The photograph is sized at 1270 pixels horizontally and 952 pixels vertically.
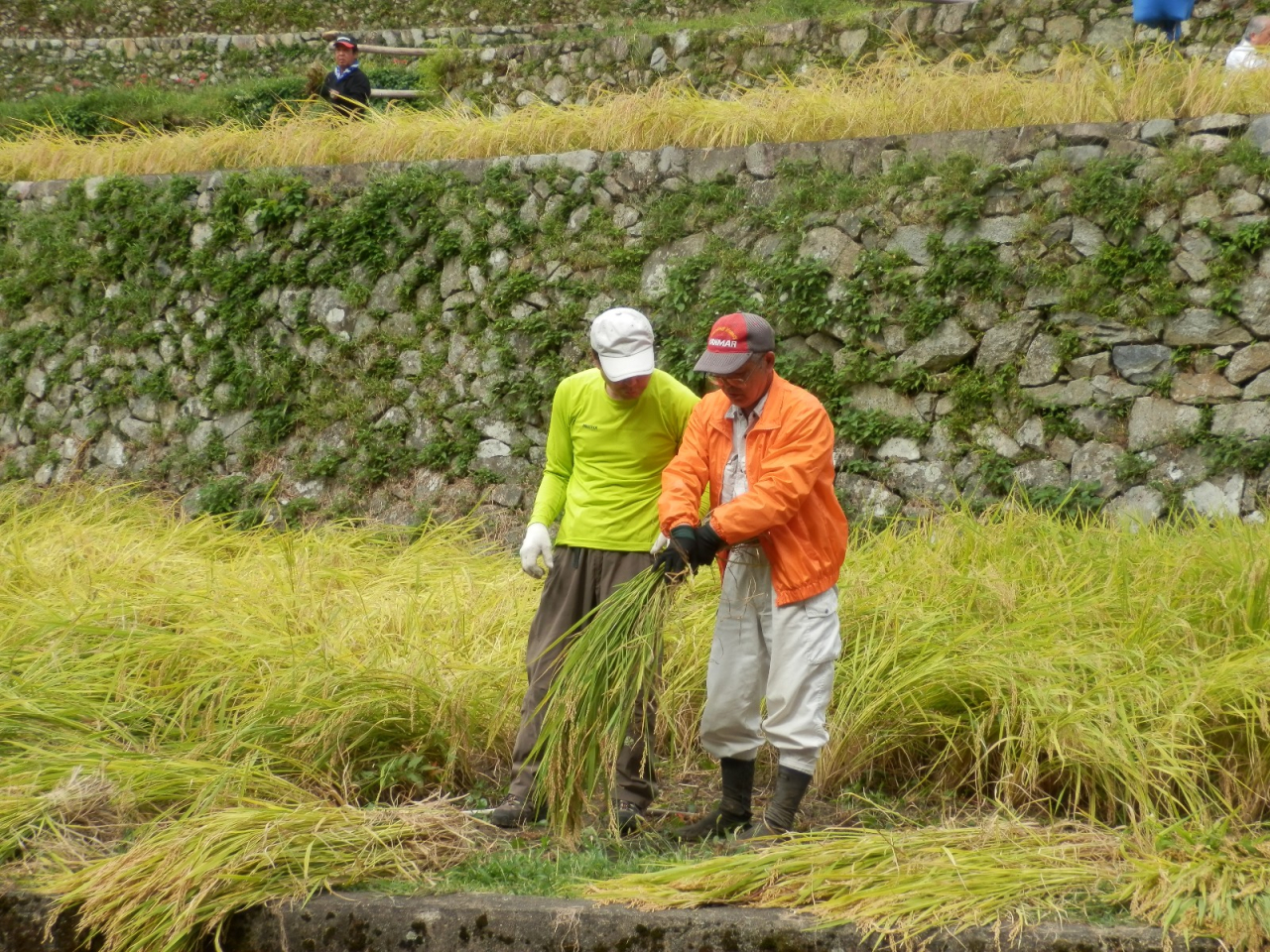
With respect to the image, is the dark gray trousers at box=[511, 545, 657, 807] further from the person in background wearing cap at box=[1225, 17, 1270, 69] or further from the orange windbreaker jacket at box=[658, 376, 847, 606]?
the person in background wearing cap at box=[1225, 17, 1270, 69]

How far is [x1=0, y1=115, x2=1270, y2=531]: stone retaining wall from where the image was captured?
6496mm

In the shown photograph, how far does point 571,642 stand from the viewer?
4.30 m

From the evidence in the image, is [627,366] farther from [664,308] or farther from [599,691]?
[664,308]

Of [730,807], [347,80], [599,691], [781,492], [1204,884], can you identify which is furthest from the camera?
[347,80]

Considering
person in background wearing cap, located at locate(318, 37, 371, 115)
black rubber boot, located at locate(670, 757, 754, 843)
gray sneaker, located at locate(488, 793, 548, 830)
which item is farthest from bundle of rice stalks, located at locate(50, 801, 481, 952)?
person in background wearing cap, located at locate(318, 37, 371, 115)

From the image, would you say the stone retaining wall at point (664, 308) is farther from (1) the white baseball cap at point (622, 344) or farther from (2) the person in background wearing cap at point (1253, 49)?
(1) the white baseball cap at point (622, 344)

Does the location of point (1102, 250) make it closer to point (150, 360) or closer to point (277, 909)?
point (277, 909)

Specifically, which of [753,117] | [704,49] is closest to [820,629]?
[753,117]

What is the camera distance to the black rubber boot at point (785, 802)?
3.77 metres

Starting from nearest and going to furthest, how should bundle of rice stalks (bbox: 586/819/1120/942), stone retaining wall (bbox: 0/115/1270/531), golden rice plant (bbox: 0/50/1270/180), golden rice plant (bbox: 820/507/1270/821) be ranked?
bundle of rice stalks (bbox: 586/819/1120/942)
golden rice plant (bbox: 820/507/1270/821)
stone retaining wall (bbox: 0/115/1270/531)
golden rice plant (bbox: 0/50/1270/180)

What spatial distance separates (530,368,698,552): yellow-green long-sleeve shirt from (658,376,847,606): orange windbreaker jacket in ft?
1.32

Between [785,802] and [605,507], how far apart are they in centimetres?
114

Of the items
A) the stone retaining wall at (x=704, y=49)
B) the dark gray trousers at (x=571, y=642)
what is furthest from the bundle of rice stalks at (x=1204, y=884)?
the stone retaining wall at (x=704, y=49)

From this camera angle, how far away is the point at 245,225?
30.8 ft
